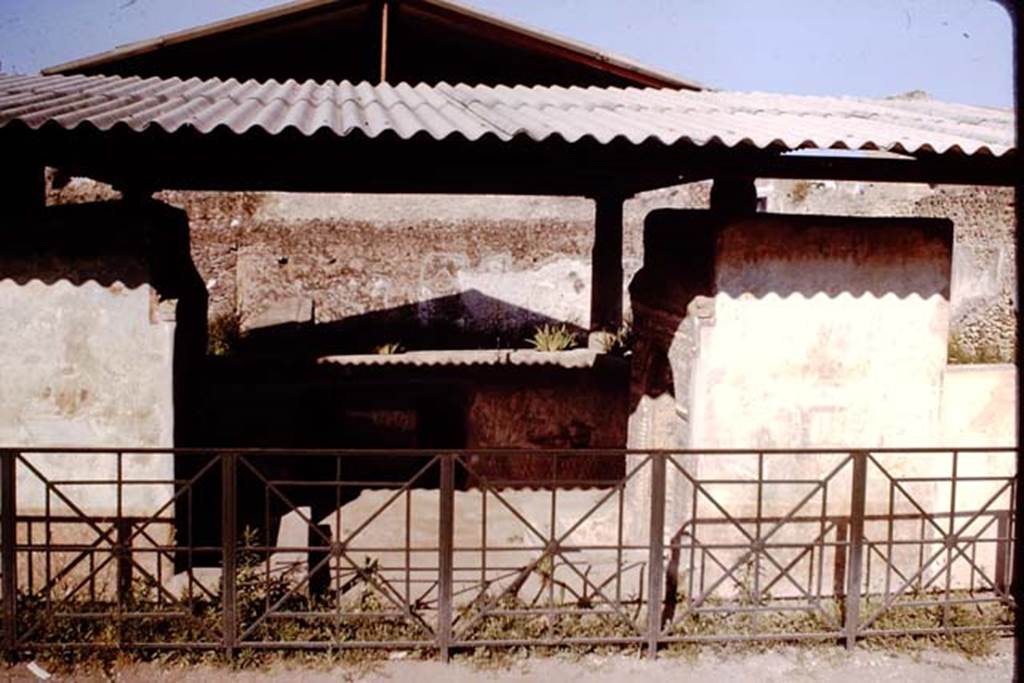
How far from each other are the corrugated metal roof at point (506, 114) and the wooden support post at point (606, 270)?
2277 millimetres

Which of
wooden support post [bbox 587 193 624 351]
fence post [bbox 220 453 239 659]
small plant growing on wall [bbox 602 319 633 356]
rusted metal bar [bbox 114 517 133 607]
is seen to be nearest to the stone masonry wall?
wooden support post [bbox 587 193 624 351]

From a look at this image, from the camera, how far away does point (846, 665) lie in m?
5.38

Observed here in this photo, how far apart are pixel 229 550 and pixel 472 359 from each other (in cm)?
657

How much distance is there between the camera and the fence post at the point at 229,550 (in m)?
5.02

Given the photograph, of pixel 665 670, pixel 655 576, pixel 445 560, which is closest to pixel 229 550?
pixel 445 560

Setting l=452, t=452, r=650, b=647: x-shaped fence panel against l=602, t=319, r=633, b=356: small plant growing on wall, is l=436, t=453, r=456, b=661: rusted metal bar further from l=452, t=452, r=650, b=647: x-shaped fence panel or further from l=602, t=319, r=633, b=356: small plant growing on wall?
l=602, t=319, r=633, b=356: small plant growing on wall

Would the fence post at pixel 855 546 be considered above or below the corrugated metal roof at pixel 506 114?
below

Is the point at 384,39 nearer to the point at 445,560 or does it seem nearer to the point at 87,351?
the point at 87,351

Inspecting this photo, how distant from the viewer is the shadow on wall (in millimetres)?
14461

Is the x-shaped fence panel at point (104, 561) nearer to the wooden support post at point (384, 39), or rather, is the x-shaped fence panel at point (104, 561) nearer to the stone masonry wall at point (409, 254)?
the wooden support post at point (384, 39)

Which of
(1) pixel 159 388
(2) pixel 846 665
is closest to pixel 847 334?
(2) pixel 846 665

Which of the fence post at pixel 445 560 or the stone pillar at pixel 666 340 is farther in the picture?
the stone pillar at pixel 666 340

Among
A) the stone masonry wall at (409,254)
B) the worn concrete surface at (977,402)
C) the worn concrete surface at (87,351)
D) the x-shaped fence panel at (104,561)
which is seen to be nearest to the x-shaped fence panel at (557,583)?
the x-shaped fence panel at (104,561)

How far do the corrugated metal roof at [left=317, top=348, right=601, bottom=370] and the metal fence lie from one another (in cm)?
383
